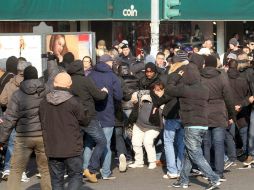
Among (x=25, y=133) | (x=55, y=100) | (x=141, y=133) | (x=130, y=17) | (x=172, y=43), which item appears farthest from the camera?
(x=172, y=43)

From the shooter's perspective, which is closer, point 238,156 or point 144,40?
point 238,156

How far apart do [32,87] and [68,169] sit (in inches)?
51.6

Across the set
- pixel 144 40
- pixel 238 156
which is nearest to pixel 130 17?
pixel 144 40

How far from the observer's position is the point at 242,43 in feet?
66.9

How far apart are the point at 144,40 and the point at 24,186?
1030cm

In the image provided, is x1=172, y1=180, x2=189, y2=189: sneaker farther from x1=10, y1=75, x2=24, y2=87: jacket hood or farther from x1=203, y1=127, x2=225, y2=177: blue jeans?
x1=10, y1=75, x2=24, y2=87: jacket hood

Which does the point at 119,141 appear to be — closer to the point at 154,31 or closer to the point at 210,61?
the point at 210,61

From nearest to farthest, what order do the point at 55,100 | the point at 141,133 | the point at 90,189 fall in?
1. the point at 55,100
2. the point at 90,189
3. the point at 141,133

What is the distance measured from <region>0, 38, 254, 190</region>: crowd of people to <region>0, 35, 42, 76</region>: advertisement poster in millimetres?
1401

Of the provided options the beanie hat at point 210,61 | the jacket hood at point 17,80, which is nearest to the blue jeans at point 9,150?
the jacket hood at point 17,80

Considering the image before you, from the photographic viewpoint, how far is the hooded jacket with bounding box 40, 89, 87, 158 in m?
8.15

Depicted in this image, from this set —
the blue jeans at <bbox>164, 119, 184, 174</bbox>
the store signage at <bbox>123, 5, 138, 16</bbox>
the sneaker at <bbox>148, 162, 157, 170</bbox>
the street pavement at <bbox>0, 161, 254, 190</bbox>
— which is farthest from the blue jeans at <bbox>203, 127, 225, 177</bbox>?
the store signage at <bbox>123, 5, 138, 16</bbox>

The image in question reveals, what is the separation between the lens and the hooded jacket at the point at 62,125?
26.7 feet

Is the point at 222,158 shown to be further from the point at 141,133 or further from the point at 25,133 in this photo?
the point at 25,133
